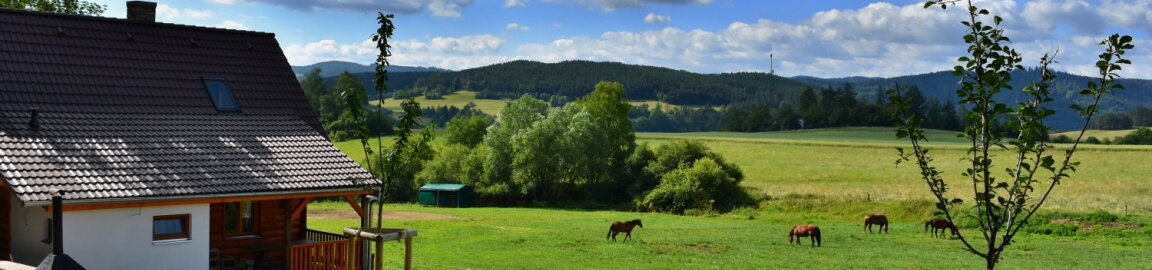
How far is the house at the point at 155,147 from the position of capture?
15.9 meters

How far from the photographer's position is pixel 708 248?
106ft

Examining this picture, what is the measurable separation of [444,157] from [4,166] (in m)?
52.3

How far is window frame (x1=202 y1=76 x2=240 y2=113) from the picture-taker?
20984mm

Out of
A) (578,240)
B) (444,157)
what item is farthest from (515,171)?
(578,240)

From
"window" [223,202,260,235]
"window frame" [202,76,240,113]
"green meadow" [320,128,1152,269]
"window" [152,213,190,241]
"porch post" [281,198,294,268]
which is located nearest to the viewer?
"window" [152,213,190,241]

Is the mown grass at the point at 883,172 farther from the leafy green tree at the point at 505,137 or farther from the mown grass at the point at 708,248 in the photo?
the leafy green tree at the point at 505,137

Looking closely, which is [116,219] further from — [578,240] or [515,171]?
[515,171]

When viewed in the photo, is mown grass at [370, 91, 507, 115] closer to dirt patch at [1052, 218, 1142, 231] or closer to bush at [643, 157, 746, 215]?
bush at [643, 157, 746, 215]

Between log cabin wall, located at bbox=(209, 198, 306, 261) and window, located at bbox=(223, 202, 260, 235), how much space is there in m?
0.08

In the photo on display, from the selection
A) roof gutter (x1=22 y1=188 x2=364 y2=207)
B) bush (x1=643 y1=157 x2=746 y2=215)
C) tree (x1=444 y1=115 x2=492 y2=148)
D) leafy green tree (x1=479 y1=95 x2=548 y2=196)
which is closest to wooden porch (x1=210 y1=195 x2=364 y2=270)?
roof gutter (x1=22 y1=188 x2=364 y2=207)

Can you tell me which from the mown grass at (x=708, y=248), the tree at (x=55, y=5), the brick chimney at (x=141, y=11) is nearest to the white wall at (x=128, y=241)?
the mown grass at (x=708, y=248)

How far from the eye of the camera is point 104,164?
1642cm

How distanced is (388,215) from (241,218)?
2847 cm

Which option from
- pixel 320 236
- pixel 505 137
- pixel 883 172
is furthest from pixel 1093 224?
pixel 505 137
